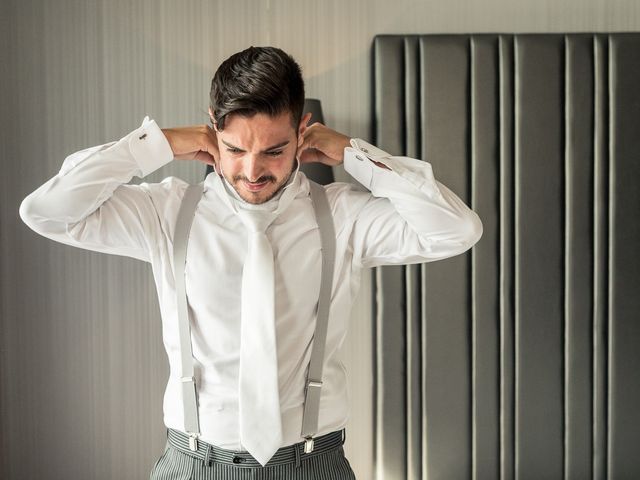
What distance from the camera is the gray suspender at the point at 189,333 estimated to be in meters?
1.42

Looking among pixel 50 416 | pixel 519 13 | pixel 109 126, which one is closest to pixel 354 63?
pixel 519 13

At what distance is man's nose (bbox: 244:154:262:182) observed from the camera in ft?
4.46

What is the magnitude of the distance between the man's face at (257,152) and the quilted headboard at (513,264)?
1.00 meters

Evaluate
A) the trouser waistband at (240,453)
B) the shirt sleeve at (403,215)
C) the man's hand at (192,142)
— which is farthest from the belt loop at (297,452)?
the man's hand at (192,142)

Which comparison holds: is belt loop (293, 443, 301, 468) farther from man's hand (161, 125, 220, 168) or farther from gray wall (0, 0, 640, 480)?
gray wall (0, 0, 640, 480)

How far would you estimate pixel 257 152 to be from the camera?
1359 millimetres

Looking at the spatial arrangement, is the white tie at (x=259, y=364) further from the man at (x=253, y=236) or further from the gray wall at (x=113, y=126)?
the gray wall at (x=113, y=126)

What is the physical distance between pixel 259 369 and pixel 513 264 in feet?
4.27

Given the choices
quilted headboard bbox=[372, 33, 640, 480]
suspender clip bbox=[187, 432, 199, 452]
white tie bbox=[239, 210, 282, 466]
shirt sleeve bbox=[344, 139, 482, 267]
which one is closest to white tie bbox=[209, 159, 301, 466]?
white tie bbox=[239, 210, 282, 466]

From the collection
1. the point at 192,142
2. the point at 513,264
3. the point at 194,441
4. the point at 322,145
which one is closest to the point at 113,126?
the point at 192,142

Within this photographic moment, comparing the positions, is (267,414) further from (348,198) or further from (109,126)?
(109,126)

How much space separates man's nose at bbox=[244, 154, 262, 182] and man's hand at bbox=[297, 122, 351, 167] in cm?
13

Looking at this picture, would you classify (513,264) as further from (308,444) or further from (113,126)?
(113,126)

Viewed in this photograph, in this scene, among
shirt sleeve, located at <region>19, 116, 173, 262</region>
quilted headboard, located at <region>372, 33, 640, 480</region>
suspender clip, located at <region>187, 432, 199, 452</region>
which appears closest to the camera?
shirt sleeve, located at <region>19, 116, 173, 262</region>
